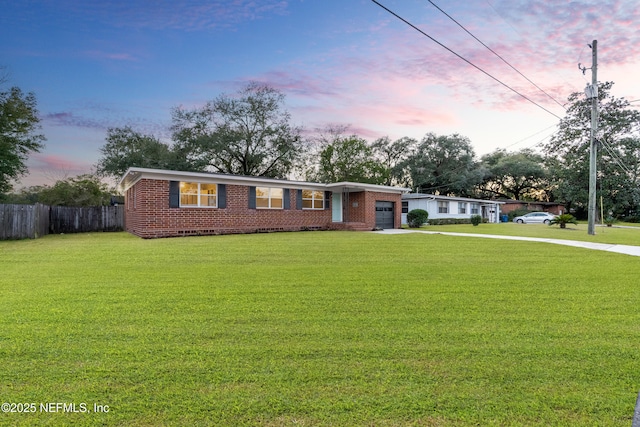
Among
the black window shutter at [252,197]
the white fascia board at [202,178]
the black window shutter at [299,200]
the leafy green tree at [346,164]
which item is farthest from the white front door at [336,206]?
the leafy green tree at [346,164]

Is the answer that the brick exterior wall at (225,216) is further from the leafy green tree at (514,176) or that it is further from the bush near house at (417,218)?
the leafy green tree at (514,176)

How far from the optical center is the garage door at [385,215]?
78.7 ft

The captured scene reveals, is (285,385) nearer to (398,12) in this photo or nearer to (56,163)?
(398,12)

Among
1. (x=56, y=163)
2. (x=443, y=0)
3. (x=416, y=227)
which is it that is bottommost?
(x=416, y=227)

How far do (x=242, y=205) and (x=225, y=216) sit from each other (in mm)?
1132

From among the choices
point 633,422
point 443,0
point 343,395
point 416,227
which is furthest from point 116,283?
point 416,227

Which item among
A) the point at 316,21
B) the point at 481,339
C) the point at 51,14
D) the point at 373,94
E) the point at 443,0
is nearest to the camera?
the point at 481,339

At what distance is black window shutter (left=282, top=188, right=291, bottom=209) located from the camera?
20031 millimetres

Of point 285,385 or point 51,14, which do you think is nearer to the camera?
point 285,385

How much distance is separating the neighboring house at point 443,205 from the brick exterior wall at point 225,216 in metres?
11.0

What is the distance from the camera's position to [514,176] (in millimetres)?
51531

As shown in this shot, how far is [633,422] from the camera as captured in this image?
2148 mm

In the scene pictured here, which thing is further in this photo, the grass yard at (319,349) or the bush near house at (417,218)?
the bush near house at (417,218)

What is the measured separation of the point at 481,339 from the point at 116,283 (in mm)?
5594
